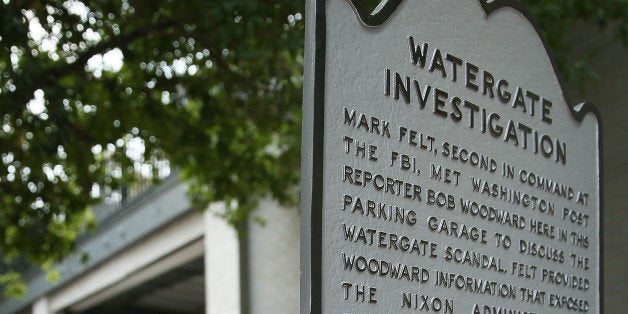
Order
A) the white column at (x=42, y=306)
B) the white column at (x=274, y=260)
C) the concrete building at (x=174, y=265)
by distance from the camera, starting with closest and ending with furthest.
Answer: the white column at (x=274, y=260) → the concrete building at (x=174, y=265) → the white column at (x=42, y=306)

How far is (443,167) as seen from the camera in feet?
14.9

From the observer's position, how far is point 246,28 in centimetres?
989

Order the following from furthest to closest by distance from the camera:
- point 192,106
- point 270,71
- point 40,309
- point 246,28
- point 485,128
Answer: point 40,309
point 192,106
point 270,71
point 246,28
point 485,128

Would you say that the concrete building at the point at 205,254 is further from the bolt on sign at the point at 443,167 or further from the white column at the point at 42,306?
the bolt on sign at the point at 443,167

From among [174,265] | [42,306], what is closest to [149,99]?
[174,265]

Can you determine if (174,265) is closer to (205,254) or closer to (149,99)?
(205,254)

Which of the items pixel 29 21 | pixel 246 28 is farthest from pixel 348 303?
pixel 29 21

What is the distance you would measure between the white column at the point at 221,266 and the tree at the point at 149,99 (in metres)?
1.95

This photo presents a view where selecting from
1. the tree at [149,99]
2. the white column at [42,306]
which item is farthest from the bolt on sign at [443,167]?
the white column at [42,306]

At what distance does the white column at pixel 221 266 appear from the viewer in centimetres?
1622

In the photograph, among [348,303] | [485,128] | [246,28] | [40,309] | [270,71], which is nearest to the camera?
[348,303]

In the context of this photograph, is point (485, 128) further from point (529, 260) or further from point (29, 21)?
point (29, 21)

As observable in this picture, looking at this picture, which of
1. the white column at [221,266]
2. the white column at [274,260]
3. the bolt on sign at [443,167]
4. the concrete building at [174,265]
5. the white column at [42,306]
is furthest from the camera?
the white column at [42,306]

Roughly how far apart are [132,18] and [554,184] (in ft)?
23.2
